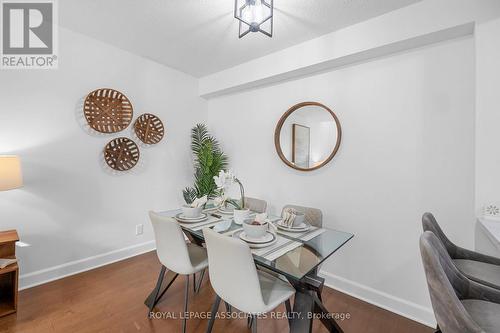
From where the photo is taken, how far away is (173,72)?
335 cm

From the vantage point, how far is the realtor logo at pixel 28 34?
2.09 meters

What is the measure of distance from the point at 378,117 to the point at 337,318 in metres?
1.85

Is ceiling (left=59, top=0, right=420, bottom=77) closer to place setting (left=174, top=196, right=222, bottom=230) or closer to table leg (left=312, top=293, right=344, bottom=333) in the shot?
place setting (left=174, top=196, right=222, bottom=230)

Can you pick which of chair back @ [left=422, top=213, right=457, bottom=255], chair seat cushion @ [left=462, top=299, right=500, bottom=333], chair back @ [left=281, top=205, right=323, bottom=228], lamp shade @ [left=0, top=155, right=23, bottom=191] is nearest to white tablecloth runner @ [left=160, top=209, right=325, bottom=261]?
chair back @ [left=281, top=205, right=323, bottom=228]

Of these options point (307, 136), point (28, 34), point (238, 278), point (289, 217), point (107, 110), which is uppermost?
point (28, 34)

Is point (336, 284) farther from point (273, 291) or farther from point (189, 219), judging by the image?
point (189, 219)

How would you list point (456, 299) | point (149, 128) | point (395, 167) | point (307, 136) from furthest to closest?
point (149, 128) → point (307, 136) → point (395, 167) → point (456, 299)

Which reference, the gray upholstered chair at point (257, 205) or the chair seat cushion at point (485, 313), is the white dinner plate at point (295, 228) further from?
the chair seat cushion at point (485, 313)

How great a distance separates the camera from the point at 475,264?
129cm

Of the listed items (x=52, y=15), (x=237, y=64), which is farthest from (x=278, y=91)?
(x=52, y=15)

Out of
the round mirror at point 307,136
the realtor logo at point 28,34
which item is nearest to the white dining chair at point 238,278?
the round mirror at point 307,136

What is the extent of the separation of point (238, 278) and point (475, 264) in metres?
1.38

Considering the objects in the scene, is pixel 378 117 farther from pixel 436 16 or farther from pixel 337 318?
pixel 337 318

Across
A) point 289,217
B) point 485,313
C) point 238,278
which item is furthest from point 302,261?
point 485,313
